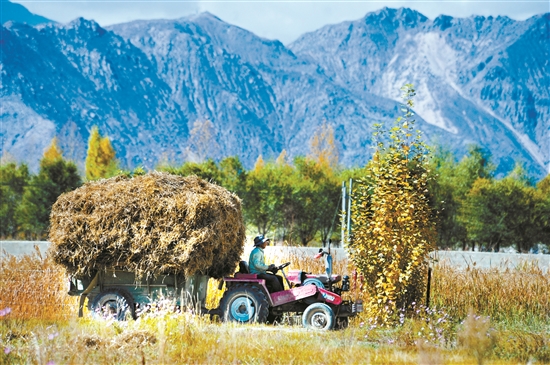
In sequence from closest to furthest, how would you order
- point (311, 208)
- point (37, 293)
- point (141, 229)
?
point (141, 229), point (37, 293), point (311, 208)

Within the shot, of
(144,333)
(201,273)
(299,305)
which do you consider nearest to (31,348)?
(144,333)

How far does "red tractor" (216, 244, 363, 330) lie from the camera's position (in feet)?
42.8

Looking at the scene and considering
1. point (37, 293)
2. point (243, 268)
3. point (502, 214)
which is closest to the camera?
point (243, 268)

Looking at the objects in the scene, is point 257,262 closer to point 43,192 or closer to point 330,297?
point 330,297

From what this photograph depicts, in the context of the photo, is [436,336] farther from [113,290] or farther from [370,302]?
[113,290]

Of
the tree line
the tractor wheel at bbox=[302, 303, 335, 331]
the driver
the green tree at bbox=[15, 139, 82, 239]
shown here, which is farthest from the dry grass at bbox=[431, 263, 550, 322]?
the green tree at bbox=[15, 139, 82, 239]

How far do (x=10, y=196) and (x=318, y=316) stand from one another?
35569 millimetres

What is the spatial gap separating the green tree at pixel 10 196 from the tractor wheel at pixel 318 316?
34213 mm

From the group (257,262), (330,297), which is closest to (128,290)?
(257,262)

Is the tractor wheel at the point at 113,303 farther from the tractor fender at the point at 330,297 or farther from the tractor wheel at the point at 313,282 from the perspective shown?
the tractor fender at the point at 330,297

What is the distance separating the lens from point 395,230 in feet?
44.5

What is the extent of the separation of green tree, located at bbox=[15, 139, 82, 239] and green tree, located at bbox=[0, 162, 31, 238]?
149cm

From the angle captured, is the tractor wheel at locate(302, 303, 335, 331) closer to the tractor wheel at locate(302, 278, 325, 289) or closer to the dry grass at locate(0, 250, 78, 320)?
the tractor wheel at locate(302, 278, 325, 289)

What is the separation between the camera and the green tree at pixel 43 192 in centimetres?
4219
